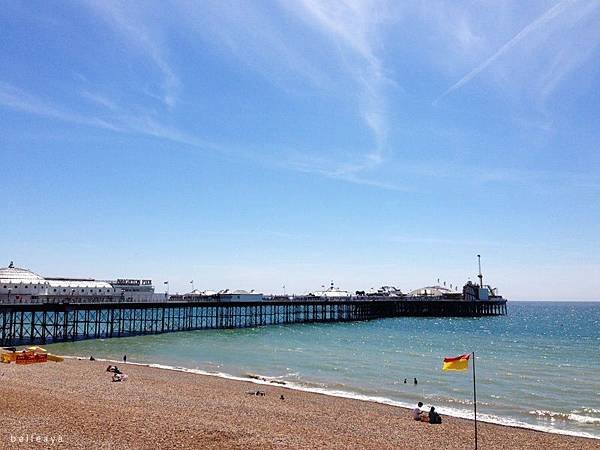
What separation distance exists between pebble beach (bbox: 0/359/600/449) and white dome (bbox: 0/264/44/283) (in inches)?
989

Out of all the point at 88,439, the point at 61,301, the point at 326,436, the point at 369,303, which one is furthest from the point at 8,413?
the point at 369,303

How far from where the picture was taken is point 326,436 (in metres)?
18.5

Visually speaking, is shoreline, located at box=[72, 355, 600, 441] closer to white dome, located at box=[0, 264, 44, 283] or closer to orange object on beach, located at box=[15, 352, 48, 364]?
orange object on beach, located at box=[15, 352, 48, 364]

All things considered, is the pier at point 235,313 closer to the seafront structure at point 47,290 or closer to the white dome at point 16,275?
the seafront structure at point 47,290

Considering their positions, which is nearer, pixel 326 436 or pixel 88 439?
pixel 88 439

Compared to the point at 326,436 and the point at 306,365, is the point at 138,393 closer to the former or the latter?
the point at 326,436

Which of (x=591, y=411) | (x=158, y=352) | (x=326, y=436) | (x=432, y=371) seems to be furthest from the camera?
(x=158, y=352)

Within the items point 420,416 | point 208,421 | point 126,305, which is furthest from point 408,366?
point 126,305

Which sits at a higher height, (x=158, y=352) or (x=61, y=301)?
(x=61, y=301)

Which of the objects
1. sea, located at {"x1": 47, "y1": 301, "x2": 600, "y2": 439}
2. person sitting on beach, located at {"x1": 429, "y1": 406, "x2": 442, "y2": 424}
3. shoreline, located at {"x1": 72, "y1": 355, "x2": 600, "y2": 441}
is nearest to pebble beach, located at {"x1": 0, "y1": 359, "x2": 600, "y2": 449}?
person sitting on beach, located at {"x1": 429, "y1": 406, "x2": 442, "y2": 424}

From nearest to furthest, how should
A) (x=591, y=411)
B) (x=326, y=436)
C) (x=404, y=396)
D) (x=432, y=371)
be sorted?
(x=326, y=436) < (x=591, y=411) < (x=404, y=396) < (x=432, y=371)

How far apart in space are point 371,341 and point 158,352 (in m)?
22.2

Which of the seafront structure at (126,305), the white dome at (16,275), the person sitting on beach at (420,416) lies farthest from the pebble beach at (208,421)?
the white dome at (16,275)

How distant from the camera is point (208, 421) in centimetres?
1973
